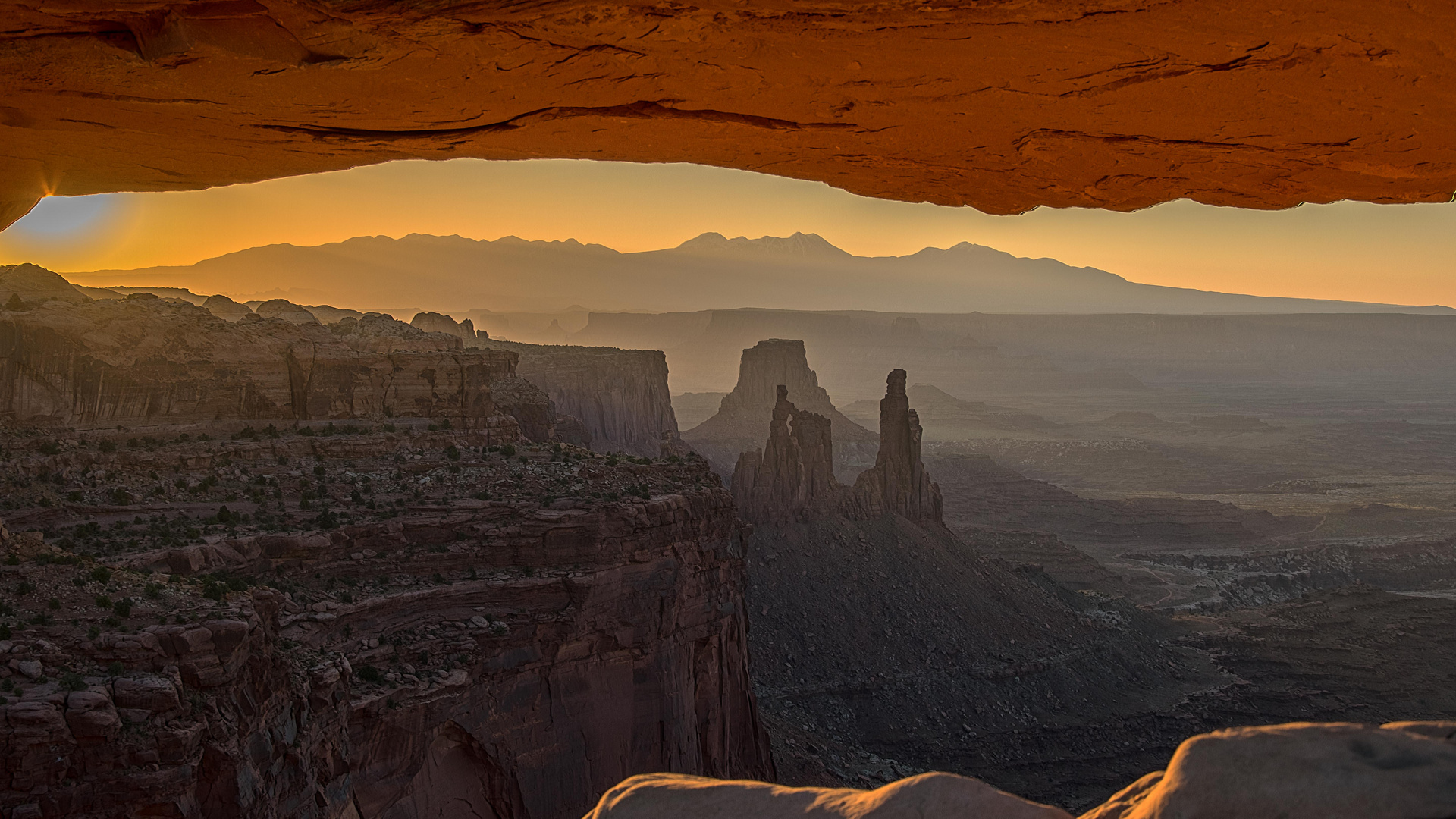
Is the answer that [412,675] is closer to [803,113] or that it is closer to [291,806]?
[291,806]

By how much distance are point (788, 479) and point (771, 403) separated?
2143 inches

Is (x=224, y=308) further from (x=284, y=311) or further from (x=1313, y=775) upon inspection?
(x=1313, y=775)

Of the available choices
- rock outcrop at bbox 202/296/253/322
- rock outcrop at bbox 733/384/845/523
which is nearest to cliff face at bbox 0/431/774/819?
rock outcrop at bbox 202/296/253/322

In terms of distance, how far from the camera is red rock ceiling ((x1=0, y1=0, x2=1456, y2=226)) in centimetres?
620

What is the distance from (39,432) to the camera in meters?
21.4

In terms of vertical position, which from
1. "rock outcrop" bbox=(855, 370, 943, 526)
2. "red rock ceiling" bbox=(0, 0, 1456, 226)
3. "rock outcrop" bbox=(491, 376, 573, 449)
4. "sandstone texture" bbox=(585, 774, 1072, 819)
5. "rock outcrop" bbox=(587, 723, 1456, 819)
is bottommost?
"rock outcrop" bbox=(855, 370, 943, 526)

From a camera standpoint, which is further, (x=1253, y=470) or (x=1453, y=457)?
(x=1453, y=457)

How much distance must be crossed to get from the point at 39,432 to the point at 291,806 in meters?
12.6

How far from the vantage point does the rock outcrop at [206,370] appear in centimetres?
2269

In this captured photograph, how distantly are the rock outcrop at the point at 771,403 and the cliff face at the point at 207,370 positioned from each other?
2906 inches

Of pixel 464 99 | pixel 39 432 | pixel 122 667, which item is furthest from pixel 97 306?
pixel 464 99

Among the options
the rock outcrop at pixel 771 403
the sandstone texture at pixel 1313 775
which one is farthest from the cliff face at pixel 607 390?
the sandstone texture at pixel 1313 775

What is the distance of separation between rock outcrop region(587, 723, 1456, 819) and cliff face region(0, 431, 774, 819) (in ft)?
31.3

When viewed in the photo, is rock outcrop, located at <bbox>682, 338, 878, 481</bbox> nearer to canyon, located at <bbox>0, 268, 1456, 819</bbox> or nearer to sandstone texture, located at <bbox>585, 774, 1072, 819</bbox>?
canyon, located at <bbox>0, 268, 1456, 819</bbox>
